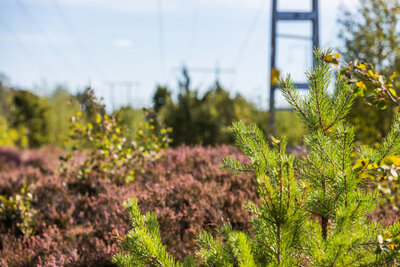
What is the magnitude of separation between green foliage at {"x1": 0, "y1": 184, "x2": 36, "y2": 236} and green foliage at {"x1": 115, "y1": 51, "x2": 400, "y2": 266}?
2440 millimetres

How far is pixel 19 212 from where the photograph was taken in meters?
4.16

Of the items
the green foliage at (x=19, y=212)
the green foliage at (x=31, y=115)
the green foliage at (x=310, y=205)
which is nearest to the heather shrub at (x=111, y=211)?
the green foliage at (x=19, y=212)

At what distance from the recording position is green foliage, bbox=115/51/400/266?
167 cm

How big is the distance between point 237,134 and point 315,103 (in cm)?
45

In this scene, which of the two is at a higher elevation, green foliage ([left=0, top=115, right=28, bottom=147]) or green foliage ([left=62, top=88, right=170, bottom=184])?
green foliage ([left=62, top=88, right=170, bottom=184])

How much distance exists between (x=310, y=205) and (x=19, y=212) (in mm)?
3492

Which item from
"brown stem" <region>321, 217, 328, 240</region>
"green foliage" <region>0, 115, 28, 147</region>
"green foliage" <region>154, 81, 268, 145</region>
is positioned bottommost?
"green foliage" <region>0, 115, 28, 147</region>

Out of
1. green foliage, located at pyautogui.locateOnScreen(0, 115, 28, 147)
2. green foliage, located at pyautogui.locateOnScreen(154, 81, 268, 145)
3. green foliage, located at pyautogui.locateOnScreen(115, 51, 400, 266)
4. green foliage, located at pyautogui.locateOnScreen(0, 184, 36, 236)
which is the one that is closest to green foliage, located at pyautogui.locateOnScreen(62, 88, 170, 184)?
green foliage, located at pyautogui.locateOnScreen(0, 184, 36, 236)

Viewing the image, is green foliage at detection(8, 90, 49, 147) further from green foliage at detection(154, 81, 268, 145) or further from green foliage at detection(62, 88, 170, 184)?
green foliage at detection(62, 88, 170, 184)

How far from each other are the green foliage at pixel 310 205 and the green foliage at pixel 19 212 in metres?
2.44

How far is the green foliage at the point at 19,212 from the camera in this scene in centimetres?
398

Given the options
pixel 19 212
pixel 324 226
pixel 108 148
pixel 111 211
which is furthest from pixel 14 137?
pixel 324 226

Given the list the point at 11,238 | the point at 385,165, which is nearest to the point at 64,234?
the point at 11,238

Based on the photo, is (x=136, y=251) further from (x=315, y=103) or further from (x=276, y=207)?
(x=315, y=103)
